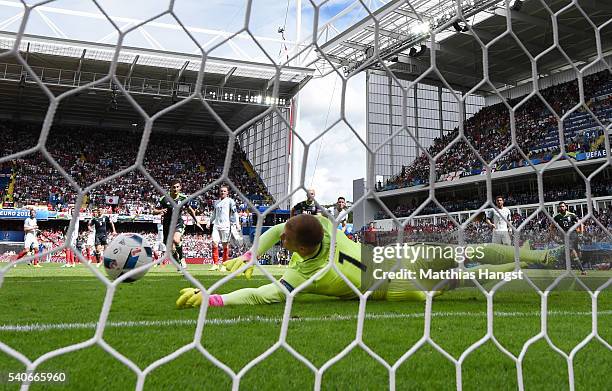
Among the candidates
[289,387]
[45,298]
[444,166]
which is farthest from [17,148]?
[289,387]

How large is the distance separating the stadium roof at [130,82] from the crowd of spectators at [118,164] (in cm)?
96

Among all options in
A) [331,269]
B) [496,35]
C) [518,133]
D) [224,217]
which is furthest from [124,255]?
[518,133]

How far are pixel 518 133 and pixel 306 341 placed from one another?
17217 mm

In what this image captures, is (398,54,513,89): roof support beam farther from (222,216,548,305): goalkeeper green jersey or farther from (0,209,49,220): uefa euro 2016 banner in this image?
(0,209,49,220): uefa euro 2016 banner

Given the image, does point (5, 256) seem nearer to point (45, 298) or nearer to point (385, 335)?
point (45, 298)

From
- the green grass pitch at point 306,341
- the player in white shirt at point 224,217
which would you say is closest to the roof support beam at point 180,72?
the player in white shirt at point 224,217

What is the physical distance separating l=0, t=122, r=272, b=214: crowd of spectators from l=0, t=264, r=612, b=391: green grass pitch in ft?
49.4

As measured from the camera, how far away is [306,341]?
1.97 metres

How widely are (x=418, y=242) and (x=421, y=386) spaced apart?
1.28m

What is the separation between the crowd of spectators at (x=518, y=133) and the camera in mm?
15609

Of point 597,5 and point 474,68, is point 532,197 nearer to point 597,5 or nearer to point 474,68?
point 474,68

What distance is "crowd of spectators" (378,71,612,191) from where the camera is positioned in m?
15.6

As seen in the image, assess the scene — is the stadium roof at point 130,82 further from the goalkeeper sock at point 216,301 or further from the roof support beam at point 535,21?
the goalkeeper sock at point 216,301

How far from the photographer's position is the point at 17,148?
21.4 meters
